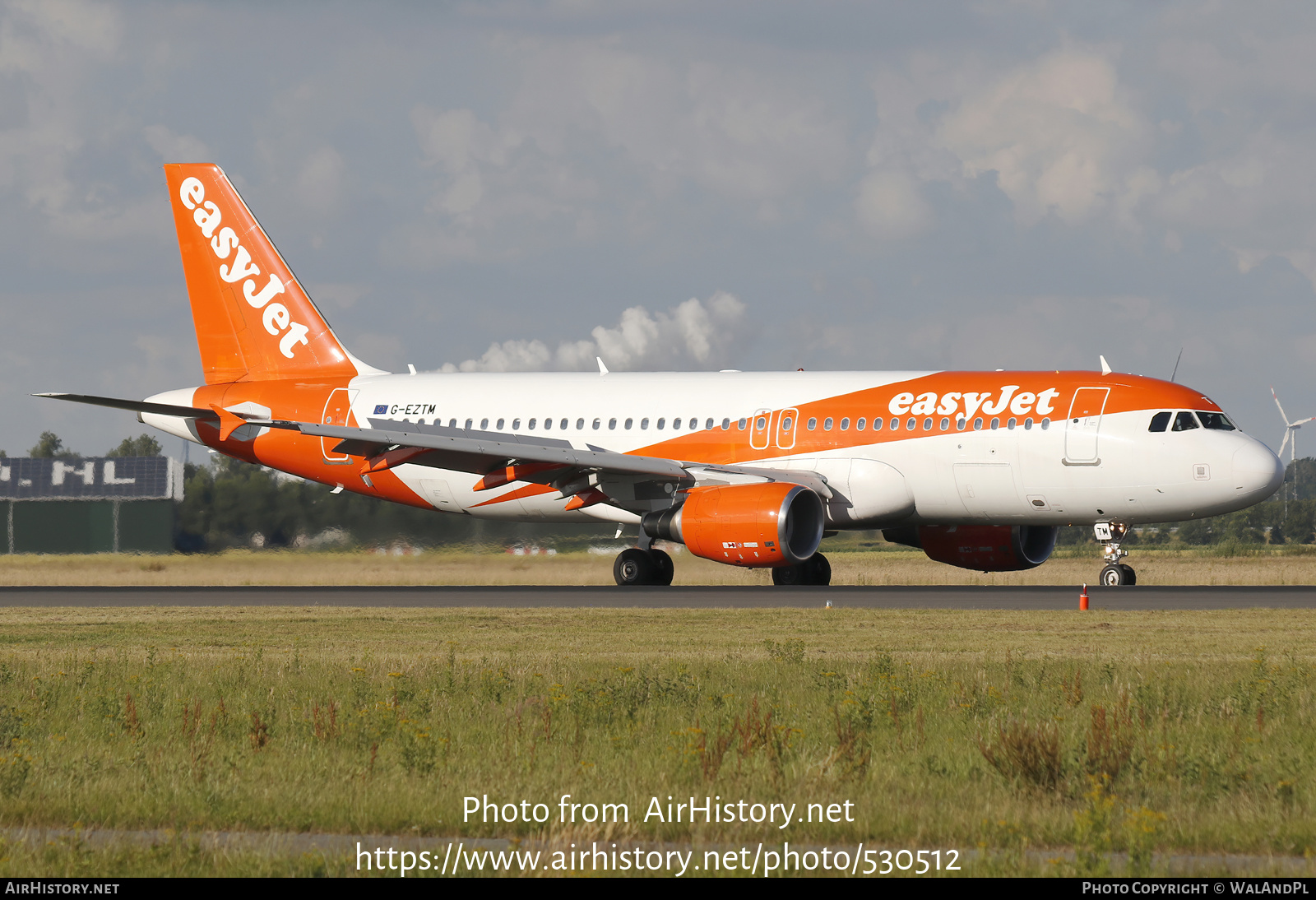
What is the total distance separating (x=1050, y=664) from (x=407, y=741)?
23.2ft

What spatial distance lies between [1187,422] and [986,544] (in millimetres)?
5232

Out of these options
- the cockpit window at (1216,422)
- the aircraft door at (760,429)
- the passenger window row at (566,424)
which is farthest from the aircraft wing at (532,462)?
the cockpit window at (1216,422)

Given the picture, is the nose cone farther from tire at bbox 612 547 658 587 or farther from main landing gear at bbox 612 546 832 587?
tire at bbox 612 547 658 587

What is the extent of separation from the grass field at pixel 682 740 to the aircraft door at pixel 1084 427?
377 inches

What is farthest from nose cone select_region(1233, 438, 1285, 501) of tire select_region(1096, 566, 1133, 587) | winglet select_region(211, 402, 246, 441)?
winglet select_region(211, 402, 246, 441)

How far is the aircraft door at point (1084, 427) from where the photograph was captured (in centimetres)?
2802

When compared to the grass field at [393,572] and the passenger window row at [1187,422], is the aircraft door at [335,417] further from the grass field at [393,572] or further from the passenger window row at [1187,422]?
the passenger window row at [1187,422]

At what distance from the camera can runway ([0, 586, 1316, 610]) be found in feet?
79.6

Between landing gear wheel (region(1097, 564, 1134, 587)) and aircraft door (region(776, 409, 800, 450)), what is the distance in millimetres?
6336

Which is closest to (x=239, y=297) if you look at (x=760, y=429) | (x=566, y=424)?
(x=566, y=424)

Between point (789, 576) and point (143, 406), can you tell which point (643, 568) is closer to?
point (789, 576)

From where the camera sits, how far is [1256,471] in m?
27.4
